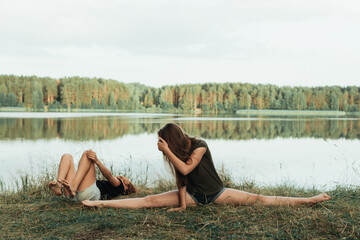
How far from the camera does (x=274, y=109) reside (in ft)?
292

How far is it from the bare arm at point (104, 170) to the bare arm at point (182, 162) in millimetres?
1035

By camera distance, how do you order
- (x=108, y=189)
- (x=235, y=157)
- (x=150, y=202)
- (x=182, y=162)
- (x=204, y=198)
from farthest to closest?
(x=235, y=157) < (x=108, y=189) < (x=150, y=202) < (x=204, y=198) < (x=182, y=162)

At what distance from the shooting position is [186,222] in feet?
12.4

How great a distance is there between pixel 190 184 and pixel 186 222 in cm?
56

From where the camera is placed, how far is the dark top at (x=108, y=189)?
482 cm

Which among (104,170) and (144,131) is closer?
(104,170)

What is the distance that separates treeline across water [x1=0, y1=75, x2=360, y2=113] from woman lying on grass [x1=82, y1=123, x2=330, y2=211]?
256 ft

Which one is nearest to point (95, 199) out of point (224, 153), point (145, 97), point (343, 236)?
point (343, 236)

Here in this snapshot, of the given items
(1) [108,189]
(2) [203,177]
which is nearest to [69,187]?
(1) [108,189]

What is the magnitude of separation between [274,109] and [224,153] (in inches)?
3039

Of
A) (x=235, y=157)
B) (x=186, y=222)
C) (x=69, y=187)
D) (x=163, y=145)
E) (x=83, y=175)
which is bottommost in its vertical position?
(x=235, y=157)

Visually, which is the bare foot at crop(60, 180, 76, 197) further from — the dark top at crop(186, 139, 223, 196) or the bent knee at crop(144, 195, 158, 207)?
the dark top at crop(186, 139, 223, 196)

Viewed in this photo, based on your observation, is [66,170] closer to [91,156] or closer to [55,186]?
[55,186]

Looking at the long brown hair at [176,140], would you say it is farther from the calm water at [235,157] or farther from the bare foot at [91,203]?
the calm water at [235,157]
